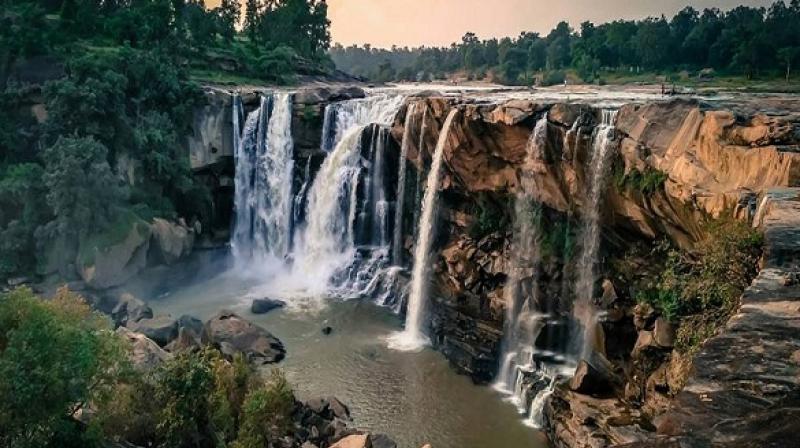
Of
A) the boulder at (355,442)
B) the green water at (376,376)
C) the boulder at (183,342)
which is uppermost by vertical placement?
the boulder at (355,442)

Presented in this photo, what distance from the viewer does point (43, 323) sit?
11.6 m

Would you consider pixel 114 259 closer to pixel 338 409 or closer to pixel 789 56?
pixel 338 409

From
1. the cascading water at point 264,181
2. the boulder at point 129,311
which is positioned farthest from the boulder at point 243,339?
the cascading water at point 264,181

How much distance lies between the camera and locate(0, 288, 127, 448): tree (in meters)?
10.5

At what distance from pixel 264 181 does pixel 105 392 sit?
782 inches

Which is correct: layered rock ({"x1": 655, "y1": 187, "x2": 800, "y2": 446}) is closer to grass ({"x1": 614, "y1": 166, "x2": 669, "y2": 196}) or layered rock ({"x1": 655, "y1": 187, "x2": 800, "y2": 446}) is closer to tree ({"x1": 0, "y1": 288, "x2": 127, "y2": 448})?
grass ({"x1": 614, "y1": 166, "x2": 669, "y2": 196})

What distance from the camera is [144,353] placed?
56.9ft

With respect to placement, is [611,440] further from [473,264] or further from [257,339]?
[257,339]

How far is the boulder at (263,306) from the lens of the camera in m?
25.1

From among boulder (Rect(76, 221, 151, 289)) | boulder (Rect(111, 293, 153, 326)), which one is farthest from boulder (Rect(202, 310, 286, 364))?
boulder (Rect(76, 221, 151, 289))

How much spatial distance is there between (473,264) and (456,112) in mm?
5359

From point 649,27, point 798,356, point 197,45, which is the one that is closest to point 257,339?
point 798,356

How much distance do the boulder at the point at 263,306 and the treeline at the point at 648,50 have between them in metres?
30.5

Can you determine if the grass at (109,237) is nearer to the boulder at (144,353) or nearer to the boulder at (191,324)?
the boulder at (191,324)
